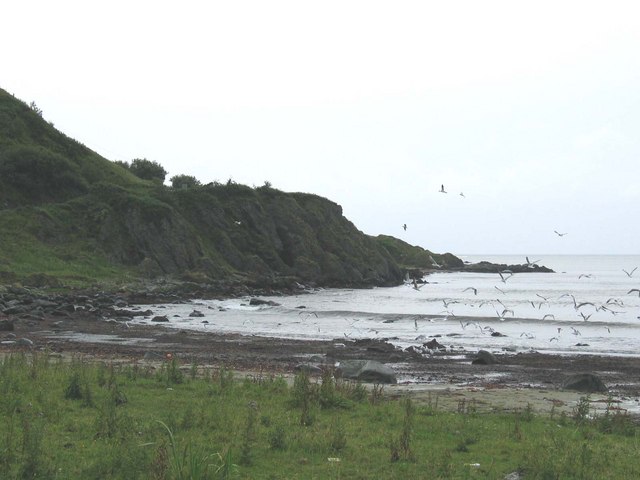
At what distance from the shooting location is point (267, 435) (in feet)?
39.9

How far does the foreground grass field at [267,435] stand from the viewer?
966 centimetres

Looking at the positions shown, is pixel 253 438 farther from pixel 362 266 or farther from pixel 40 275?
pixel 362 266

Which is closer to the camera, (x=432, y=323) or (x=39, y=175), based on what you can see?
(x=432, y=323)

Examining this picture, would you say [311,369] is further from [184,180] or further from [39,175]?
[184,180]

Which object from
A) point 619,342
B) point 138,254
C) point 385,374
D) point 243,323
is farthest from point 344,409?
point 138,254

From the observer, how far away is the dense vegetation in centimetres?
7012

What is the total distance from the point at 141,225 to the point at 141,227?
0.36 meters

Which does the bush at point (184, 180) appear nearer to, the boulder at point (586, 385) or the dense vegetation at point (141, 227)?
the dense vegetation at point (141, 227)

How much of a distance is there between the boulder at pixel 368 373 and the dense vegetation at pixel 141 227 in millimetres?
40222

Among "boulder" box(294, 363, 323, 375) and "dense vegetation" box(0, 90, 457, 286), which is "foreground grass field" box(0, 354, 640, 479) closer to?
"boulder" box(294, 363, 323, 375)

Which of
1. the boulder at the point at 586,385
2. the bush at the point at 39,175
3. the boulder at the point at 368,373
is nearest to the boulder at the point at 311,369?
the boulder at the point at 368,373

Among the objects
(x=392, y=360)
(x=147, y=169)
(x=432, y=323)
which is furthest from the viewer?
(x=147, y=169)

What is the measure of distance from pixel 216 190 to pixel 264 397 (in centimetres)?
9170

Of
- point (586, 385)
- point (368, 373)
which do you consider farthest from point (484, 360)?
point (368, 373)
